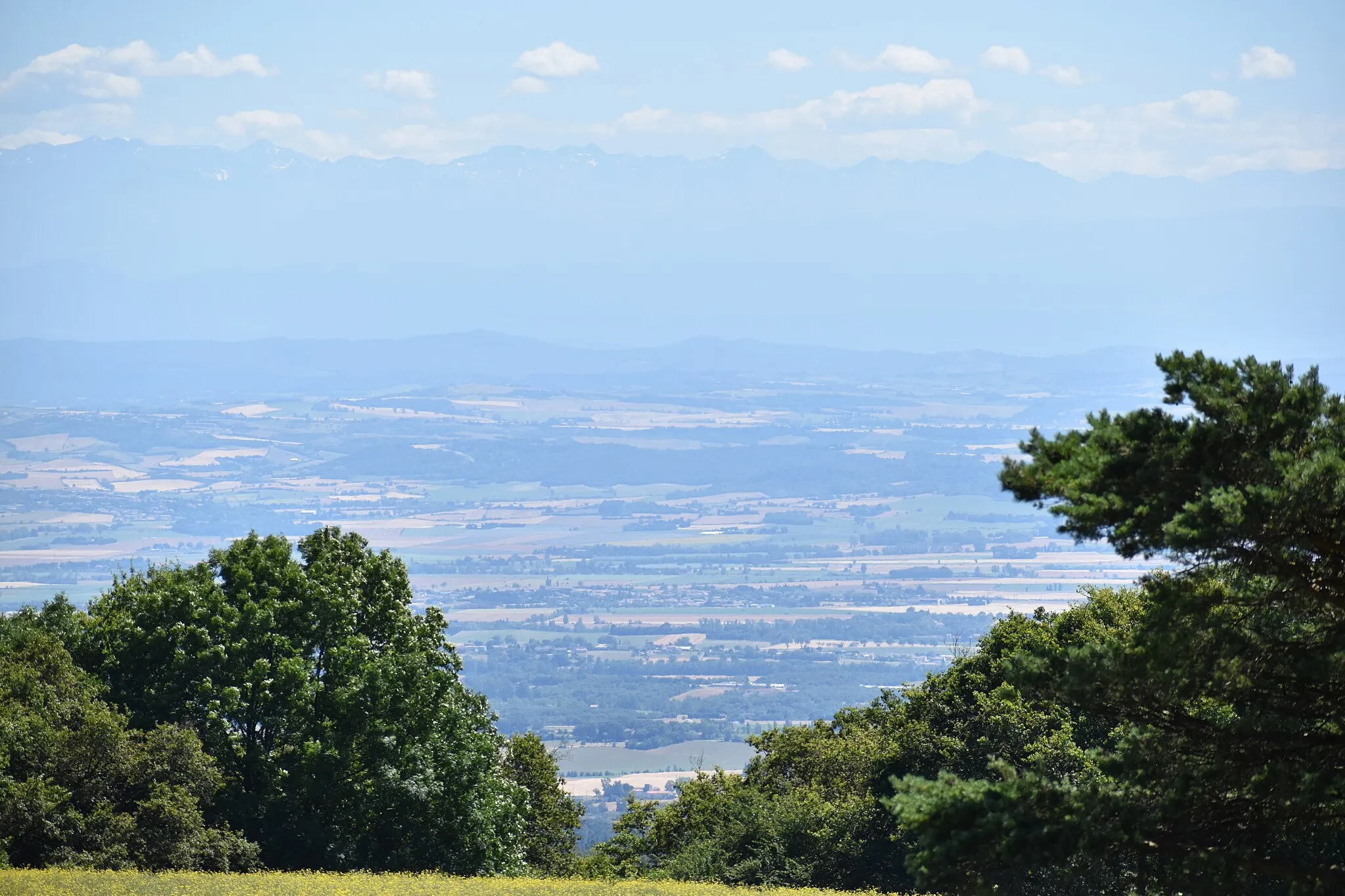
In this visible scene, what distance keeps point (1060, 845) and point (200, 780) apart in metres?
23.3

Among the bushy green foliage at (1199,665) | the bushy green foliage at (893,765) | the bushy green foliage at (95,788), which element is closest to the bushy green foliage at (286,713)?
the bushy green foliage at (95,788)

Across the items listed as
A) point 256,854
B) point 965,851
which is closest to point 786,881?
point 256,854

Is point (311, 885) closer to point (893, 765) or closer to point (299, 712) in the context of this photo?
point (299, 712)

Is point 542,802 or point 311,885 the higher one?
point 311,885

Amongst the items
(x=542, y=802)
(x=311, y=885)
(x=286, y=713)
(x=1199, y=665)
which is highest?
(x=1199, y=665)

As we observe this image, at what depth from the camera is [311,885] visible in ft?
86.5

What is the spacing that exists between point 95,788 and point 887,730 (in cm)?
2249

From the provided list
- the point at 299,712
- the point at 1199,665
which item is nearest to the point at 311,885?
the point at 299,712

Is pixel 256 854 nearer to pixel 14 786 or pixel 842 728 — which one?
pixel 14 786

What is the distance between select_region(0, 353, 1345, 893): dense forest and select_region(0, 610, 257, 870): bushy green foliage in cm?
7

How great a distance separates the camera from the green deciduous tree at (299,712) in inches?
1423

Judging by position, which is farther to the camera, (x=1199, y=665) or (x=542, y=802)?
(x=542, y=802)

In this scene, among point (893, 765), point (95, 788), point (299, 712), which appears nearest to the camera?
point (95, 788)

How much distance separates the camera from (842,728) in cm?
5175
